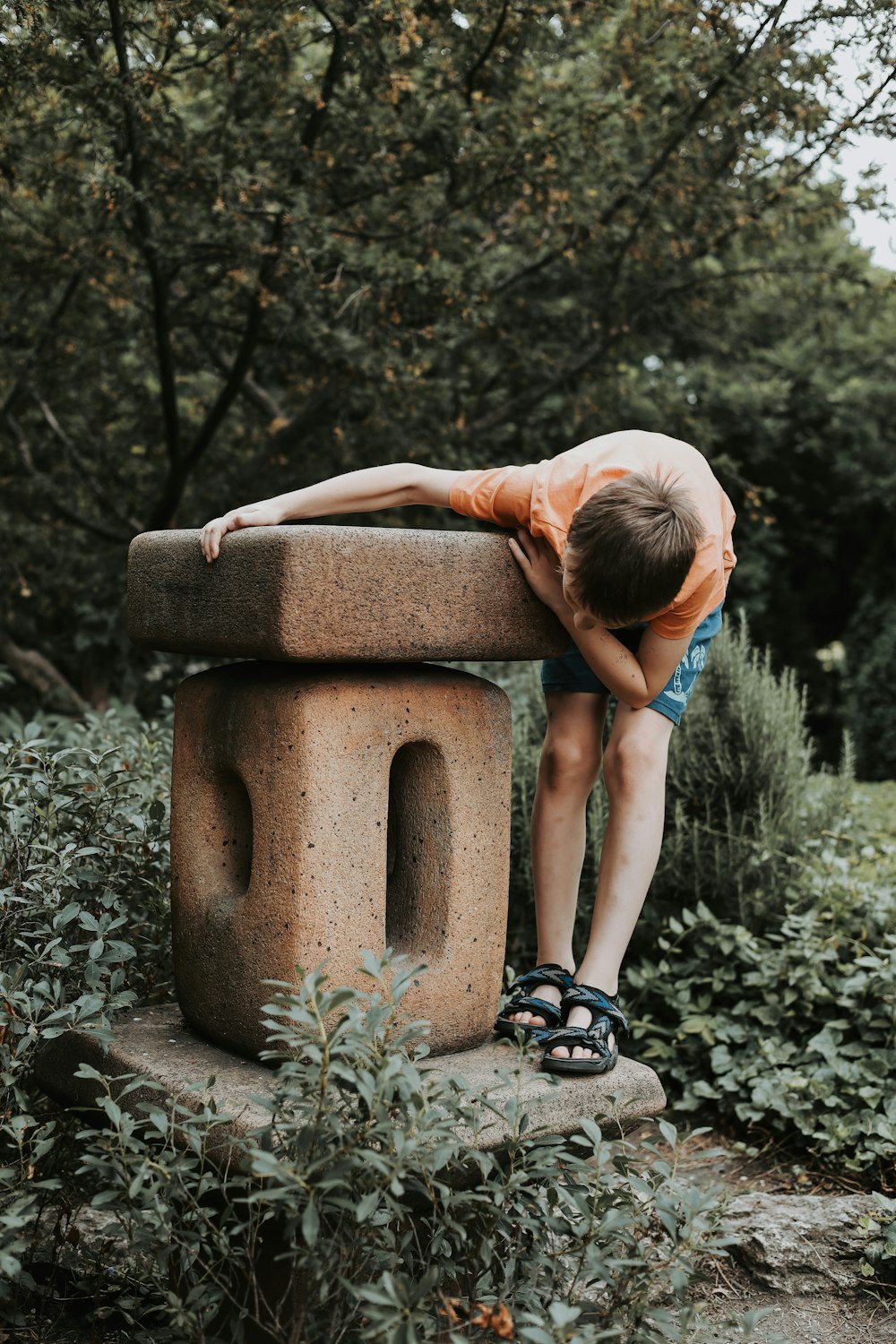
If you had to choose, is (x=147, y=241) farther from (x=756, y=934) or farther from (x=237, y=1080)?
(x=237, y=1080)

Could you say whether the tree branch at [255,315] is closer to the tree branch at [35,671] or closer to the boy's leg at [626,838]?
the tree branch at [35,671]

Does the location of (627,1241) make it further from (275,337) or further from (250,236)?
(275,337)

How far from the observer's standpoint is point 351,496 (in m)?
2.39

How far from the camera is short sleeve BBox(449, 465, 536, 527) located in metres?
2.38

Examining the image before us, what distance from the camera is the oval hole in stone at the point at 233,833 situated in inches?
93.8

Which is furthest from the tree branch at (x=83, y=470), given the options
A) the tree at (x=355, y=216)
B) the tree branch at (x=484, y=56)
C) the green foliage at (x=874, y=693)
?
the green foliage at (x=874, y=693)

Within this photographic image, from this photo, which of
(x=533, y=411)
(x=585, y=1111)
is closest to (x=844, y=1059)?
(x=585, y=1111)

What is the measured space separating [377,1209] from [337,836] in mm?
659

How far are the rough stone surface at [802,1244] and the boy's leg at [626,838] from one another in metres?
0.66

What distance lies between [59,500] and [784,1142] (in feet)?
16.5

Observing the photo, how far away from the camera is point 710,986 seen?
352 centimetres

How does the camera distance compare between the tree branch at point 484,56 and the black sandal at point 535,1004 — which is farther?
the tree branch at point 484,56

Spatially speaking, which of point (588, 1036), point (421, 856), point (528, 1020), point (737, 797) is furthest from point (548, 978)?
point (737, 797)

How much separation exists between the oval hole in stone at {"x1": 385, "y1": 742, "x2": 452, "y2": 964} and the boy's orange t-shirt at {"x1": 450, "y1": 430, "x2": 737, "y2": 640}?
0.51 metres
